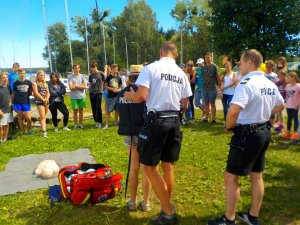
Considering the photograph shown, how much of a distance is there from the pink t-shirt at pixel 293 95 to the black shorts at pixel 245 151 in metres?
4.36

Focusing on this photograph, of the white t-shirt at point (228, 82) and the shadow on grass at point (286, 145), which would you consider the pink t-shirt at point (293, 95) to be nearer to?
the shadow on grass at point (286, 145)

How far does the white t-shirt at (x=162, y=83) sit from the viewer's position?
3.22m

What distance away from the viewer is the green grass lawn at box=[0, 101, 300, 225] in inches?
151

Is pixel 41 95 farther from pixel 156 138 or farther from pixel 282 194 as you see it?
pixel 282 194

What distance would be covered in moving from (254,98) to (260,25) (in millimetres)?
16125

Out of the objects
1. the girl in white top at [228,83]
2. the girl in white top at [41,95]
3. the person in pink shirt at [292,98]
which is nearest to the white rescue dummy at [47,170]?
the girl in white top at [41,95]

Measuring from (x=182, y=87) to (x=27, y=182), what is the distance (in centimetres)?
340

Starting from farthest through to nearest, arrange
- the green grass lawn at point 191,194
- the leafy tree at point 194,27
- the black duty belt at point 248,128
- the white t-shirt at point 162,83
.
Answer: the leafy tree at point 194,27 → the green grass lawn at point 191,194 → the white t-shirt at point 162,83 → the black duty belt at point 248,128

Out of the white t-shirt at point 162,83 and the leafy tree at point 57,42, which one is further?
the leafy tree at point 57,42

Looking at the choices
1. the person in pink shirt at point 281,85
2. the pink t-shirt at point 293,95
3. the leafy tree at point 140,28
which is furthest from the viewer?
the leafy tree at point 140,28

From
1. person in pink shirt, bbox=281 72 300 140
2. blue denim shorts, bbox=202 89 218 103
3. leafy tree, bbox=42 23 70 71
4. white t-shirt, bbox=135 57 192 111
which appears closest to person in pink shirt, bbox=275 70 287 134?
person in pink shirt, bbox=281 72 300 140

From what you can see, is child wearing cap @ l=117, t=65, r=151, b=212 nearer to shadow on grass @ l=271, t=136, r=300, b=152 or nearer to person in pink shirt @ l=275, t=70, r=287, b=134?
shadow on grass @ l=271, t=136, r=300, b=152

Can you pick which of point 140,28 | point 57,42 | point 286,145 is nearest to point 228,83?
point 286,145

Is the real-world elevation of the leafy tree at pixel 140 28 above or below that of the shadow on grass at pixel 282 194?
above
